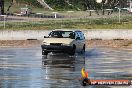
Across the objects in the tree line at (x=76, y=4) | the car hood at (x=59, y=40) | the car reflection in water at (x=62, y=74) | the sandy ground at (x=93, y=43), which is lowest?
the sandy ground at (x=93, y=43)

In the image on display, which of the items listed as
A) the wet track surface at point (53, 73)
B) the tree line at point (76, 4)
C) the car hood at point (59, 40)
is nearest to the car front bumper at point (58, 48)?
the car hood at point (59, 40)

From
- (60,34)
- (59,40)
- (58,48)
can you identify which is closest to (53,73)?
(58,48)

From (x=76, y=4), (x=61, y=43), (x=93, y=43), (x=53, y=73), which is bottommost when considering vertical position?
(x=93, y=43)

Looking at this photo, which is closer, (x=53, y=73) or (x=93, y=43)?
(x=53, y=73)

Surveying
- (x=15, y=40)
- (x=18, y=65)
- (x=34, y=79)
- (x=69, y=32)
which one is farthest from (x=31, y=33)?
(x=34, y=79)

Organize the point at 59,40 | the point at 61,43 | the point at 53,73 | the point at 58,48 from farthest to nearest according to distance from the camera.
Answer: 1. the point at 59,40
2. the point at 61,43
3. the point at 58,48
4. the point at 53,73

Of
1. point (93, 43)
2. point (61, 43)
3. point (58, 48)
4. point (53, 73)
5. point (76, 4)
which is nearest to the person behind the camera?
point (53, 73)

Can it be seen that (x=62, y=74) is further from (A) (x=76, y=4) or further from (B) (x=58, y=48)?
(A) (x=76, y=4)

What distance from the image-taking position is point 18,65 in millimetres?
23484

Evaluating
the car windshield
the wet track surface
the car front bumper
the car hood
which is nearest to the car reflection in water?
the wet track surface

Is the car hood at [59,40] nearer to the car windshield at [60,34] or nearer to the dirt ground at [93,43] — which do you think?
the car windshield at [60,34]

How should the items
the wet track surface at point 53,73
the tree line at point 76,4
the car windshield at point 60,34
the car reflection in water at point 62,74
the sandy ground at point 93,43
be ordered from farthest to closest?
1. the tree line at point 76,4
2. the sandy ground at point 93,43
3. the car windshield at point 60,34
4. the car reflection in water at point 62,74
5. the wet track surface at point 53,73

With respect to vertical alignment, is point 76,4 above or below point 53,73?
above

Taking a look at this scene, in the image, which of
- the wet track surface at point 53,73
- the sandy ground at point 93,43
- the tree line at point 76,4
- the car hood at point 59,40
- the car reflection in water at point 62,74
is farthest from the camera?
the tree line at point 76,4
